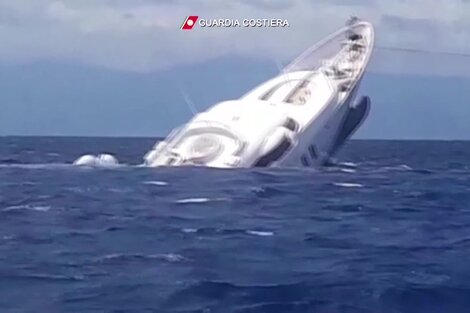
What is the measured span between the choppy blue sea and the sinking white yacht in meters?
6.49

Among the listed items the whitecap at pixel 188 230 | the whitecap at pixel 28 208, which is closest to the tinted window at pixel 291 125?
the whitecap at pixel 28 208

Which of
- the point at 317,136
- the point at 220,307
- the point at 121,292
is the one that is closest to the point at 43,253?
the point at 121,292

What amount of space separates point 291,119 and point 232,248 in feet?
81.5

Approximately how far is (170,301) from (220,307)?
2.56 feet

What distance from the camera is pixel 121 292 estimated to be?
1394 centimetres

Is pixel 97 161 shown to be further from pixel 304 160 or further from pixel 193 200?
pixel 193 200

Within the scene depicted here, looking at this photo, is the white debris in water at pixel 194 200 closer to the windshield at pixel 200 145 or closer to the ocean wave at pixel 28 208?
the ocean wave at pixel 28 208

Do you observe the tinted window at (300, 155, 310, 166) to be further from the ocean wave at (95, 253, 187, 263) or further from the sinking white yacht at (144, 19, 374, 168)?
the ocean wave at (95, 253, 187, 263)

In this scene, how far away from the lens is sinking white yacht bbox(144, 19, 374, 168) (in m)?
41.5

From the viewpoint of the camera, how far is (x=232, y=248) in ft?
60.5

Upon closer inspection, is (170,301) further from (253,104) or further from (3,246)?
(253,104)

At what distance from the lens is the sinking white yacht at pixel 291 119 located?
4150 centimetres

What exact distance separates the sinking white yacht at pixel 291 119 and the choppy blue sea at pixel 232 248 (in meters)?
6.49

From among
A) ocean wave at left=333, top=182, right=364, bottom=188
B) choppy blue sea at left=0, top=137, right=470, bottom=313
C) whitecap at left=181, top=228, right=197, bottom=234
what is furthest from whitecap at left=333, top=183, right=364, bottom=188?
whitecap at left=181, top=228, right=197, bottom=234
